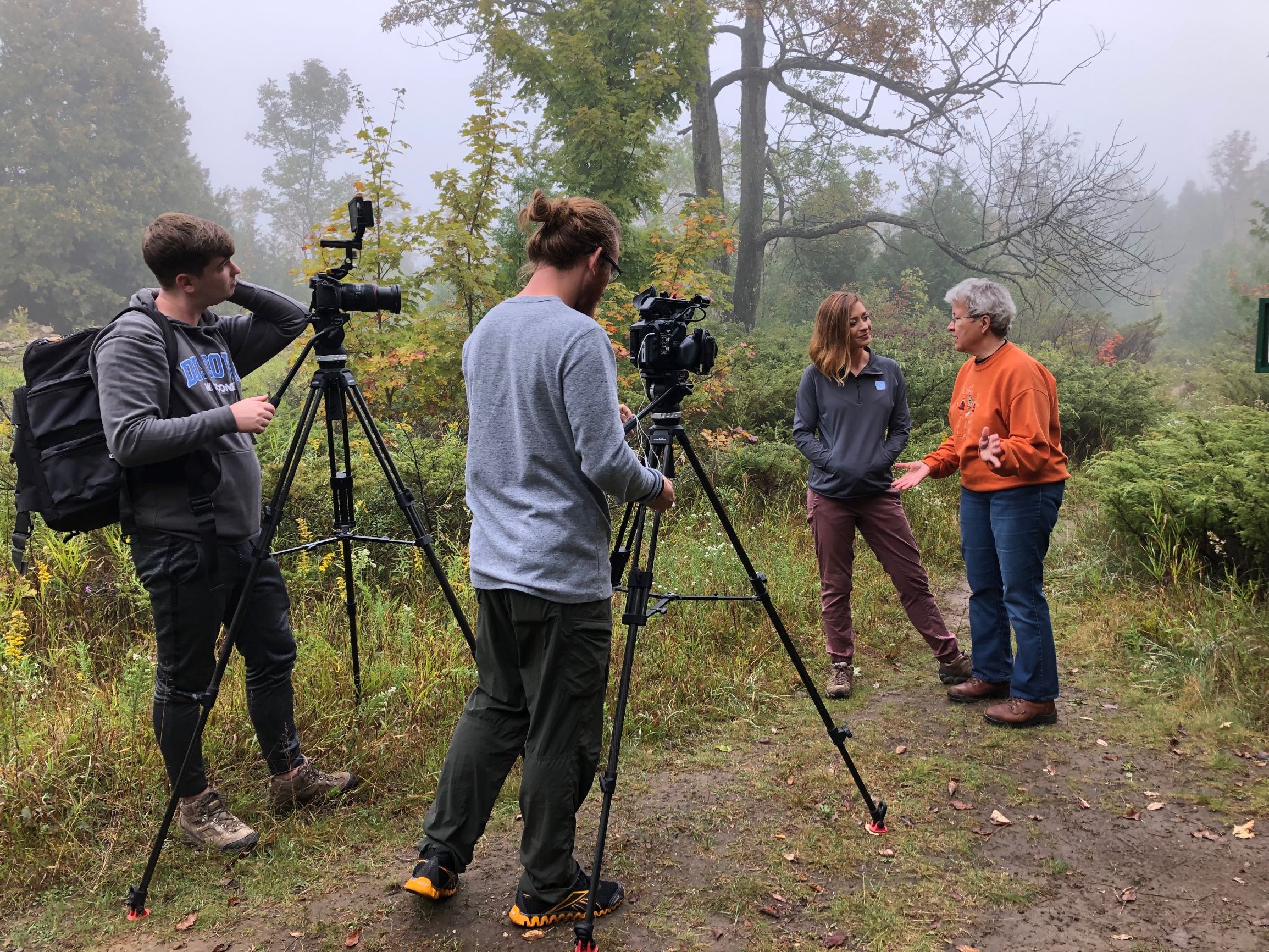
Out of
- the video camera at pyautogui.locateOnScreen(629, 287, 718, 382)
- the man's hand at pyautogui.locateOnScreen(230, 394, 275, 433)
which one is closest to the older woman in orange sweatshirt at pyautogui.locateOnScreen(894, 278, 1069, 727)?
the video camera at pyautogui.locateOnScreen(629, 287, 718, 382)

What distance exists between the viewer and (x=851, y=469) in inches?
162

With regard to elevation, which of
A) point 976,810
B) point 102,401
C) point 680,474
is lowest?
point 976,810

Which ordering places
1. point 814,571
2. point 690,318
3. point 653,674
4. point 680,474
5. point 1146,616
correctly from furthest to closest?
point 680,474, point 814,571, point 1146,616, point 653,674, point 690,318

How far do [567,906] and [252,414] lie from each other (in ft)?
5.90

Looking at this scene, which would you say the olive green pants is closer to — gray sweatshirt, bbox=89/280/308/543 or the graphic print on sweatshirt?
gray sweatshirt, bbox=89/280/308/543

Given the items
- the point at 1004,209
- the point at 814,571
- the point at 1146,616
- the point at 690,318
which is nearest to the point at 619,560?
the point at 690,318

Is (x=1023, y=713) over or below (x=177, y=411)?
below

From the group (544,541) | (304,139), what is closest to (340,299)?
(544,541)

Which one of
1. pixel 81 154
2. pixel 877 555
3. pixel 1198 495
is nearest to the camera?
pixel 877 555

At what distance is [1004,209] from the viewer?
596 inches

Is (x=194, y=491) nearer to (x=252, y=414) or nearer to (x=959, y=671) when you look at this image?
(x=252, y=414)

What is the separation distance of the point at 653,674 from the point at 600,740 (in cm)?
186

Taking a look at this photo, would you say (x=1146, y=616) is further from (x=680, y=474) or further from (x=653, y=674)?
(x=680, y=474)

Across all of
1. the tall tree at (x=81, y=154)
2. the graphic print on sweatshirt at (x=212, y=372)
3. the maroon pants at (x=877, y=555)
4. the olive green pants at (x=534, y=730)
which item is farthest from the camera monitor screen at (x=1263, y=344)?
the tall tree at (x=81, y=154)
